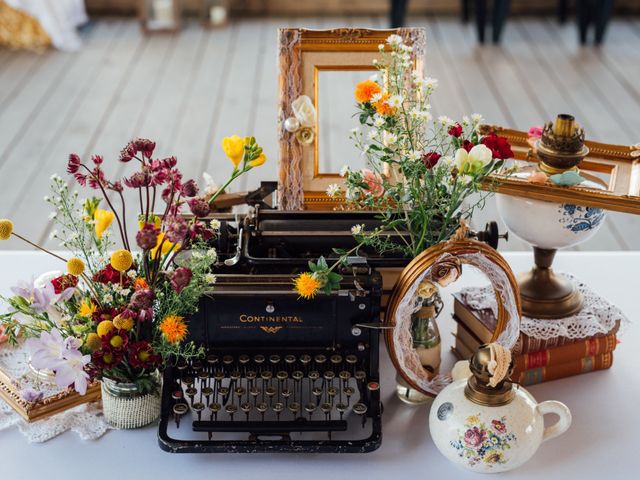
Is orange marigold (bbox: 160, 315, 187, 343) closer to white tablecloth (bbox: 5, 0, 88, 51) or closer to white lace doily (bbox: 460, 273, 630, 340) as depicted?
white lace doily (bbox: 460, 273, 630, 340)

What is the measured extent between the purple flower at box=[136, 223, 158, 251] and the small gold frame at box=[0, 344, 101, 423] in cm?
38

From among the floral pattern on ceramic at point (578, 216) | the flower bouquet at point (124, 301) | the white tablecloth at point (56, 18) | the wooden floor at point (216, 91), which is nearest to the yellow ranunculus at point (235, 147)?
the flower bouquet at point (124, 301)

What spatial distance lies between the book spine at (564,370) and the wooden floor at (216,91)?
6.31 ft

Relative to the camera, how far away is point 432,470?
1465 millimetres

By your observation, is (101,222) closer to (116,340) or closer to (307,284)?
(116,340)

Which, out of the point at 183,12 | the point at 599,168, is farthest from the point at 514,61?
the point at 599,168

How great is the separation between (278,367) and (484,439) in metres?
0.39

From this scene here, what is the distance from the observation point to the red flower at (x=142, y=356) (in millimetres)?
1458

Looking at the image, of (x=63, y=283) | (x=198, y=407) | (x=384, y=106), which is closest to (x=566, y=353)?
(x=384, y=106)

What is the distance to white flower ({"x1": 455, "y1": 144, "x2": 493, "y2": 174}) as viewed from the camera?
56.1 inches

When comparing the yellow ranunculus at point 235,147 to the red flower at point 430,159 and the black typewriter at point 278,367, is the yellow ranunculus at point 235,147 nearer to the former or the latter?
the black typewriter at point 278,367

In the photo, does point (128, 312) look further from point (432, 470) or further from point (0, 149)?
point (0, 149)

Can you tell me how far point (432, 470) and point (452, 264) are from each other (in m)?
0.34

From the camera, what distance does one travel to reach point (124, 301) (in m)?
1.47
